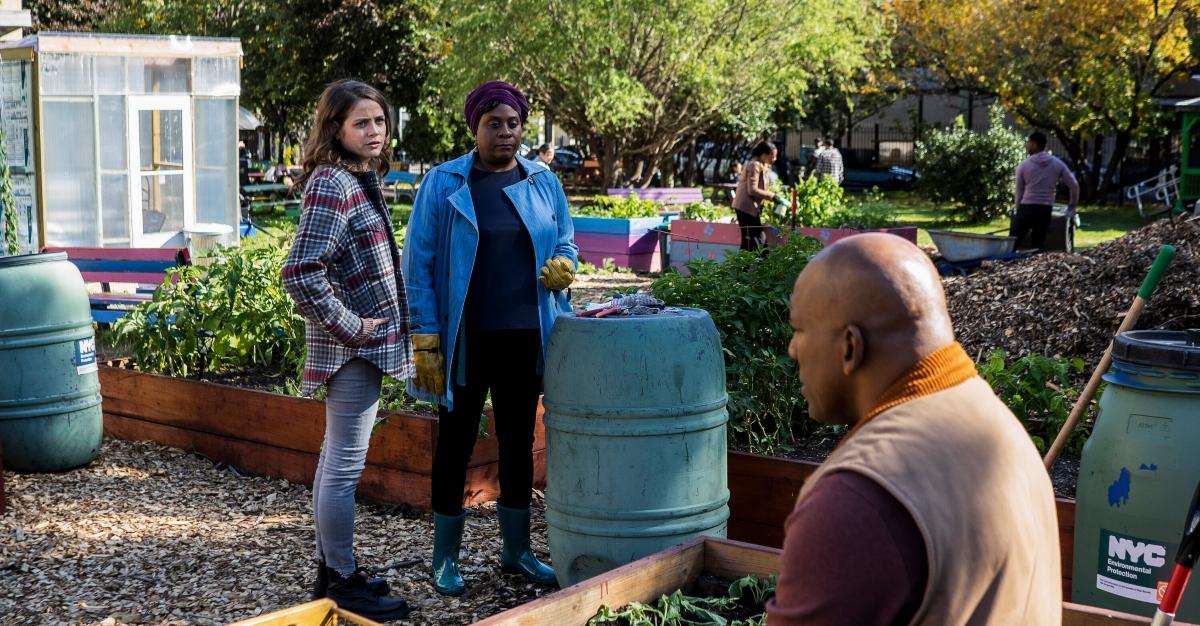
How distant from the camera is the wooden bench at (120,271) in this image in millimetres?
9195

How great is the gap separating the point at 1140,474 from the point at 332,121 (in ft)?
8.87

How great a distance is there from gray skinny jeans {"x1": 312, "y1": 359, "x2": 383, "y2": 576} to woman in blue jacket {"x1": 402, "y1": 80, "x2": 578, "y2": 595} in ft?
0.63

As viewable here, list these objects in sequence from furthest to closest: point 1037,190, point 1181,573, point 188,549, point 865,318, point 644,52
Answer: point 644,52
point 1037,190
point 188,549
point 1181,573
point 865,318

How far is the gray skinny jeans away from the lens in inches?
165

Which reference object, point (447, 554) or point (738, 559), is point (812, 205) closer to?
point (447, 554)

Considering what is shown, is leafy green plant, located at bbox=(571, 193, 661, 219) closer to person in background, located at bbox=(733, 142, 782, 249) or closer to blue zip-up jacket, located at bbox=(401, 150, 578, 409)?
person in background, located at bbox=(733, 142, 782, 249)

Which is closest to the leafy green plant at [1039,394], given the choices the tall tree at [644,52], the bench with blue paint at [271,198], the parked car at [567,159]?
the tall tree at [644,52]

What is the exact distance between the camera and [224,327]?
6891 mm

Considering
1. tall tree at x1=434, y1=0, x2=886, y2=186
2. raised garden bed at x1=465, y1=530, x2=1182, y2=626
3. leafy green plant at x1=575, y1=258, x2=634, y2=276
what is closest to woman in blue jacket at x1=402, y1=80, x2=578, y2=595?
raised garden bed at x1=465, y1=530, x2=1182, y2=626

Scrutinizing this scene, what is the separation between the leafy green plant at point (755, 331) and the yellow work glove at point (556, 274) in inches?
53.2

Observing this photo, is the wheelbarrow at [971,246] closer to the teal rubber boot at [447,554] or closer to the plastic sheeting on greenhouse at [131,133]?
the plastic sheeting on greenhouse at [131,133]

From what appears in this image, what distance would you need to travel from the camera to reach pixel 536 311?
4.39 metres

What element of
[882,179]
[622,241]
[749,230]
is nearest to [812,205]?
[749,230]

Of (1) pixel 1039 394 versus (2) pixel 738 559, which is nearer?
(2) pixel 738 559
